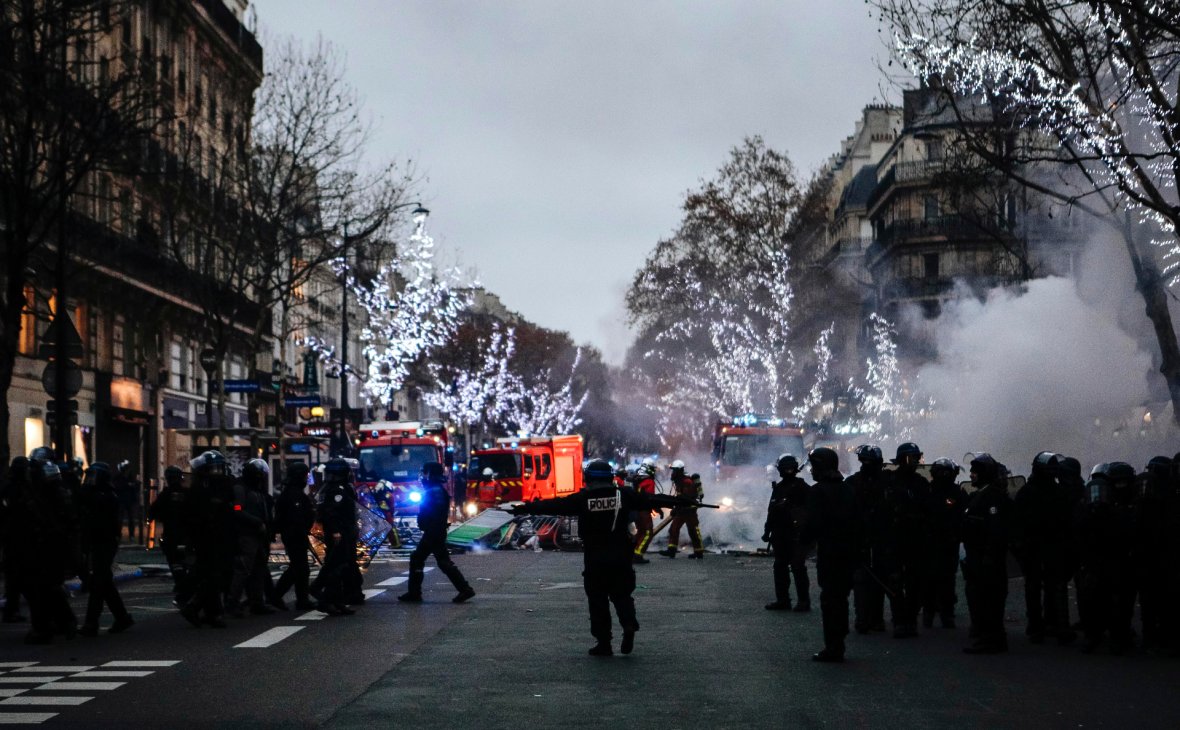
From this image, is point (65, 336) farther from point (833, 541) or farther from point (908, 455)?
point (833, 541)

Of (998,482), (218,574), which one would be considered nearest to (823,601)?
(998,482)

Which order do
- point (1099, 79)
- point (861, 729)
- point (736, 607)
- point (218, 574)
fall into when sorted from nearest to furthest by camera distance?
point (861, 729) < point (218, 574) < point (736, 607) < point (1099, 79)

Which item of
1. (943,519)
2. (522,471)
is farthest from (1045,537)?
(522,471)

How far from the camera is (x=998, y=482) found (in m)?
14.3

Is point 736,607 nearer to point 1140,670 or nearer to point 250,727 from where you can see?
point 1140,670

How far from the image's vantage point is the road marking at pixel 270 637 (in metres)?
14.3

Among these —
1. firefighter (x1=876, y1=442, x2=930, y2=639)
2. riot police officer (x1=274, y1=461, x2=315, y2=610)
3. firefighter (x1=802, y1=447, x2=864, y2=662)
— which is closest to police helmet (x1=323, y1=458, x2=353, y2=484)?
riot police officer (x1=274, y1=461, x2=315, y2=610)

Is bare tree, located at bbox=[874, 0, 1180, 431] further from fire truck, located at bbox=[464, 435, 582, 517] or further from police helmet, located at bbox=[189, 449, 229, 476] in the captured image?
fire truck, located at bbox=[464, 435, 582, 517]

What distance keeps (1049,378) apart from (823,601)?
24221 mm

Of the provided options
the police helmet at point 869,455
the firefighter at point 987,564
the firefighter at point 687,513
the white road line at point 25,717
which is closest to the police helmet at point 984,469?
the firefighter at point 987,564

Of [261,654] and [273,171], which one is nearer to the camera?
[261,654]

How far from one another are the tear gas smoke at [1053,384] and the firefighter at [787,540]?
53.4ft

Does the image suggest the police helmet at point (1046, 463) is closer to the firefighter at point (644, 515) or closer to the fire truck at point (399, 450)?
the firefighter at point (644, 515)

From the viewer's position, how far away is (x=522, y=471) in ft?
167
